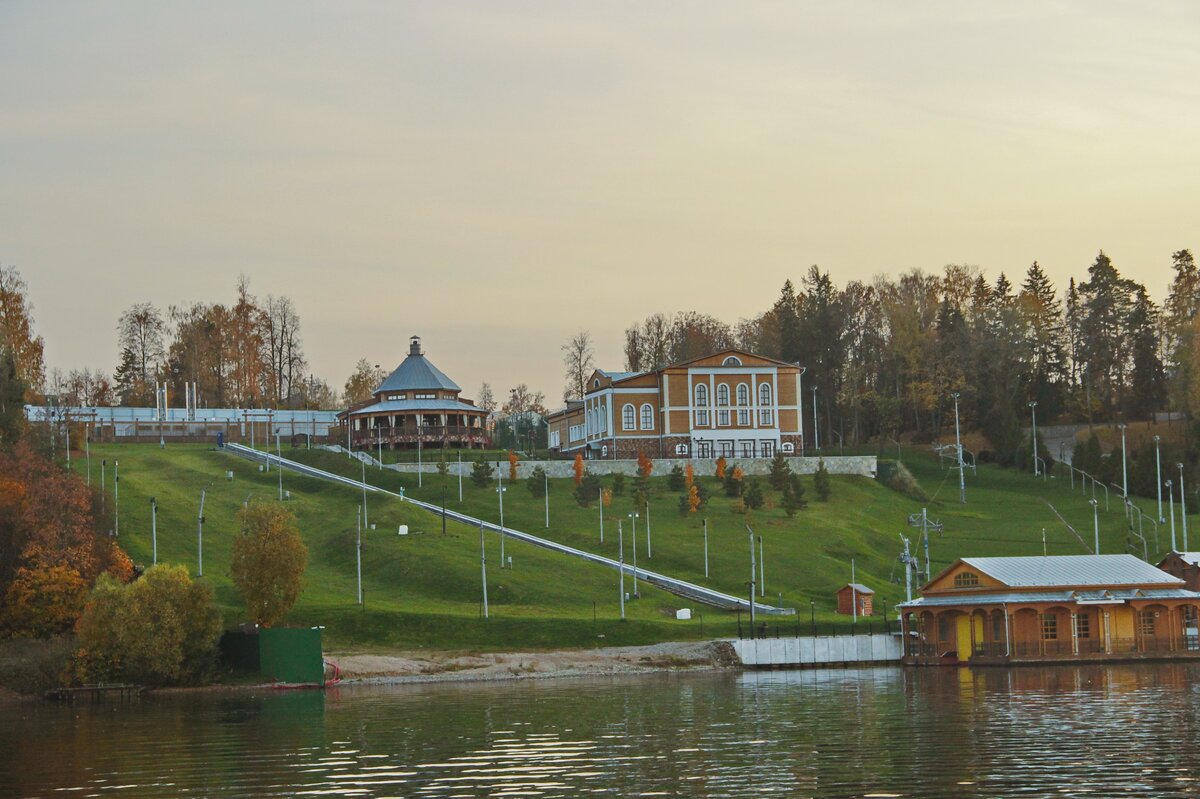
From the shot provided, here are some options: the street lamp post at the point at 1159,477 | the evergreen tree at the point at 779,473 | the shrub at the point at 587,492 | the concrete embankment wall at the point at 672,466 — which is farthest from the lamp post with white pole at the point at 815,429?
the shrub at the point at 587,492

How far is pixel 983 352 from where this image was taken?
156000mm

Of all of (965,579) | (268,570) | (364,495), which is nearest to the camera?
(268,570)

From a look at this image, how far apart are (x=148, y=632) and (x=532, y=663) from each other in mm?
19296

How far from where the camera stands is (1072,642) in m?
81.8

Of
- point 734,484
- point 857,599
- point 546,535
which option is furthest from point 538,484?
point 857,599

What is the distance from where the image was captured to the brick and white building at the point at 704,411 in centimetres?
14188

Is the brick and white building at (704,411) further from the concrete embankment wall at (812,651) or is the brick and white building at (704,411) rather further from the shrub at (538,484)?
the concrete embankment wall at (812,651)

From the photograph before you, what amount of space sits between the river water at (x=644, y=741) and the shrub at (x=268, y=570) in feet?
30.8

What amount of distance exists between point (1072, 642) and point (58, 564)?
53337mm

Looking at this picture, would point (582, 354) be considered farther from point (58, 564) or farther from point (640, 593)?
point (58, 564)

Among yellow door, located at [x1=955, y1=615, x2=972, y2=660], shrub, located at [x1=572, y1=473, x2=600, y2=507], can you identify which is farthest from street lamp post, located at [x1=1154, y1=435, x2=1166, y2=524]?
shrub, located at [x1=572, y1=473, x2=600, y2=507]

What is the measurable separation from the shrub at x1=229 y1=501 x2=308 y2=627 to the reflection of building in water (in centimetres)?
3299

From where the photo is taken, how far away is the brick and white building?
142 meters

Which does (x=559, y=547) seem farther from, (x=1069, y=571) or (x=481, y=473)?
(x=1069, y=571)
